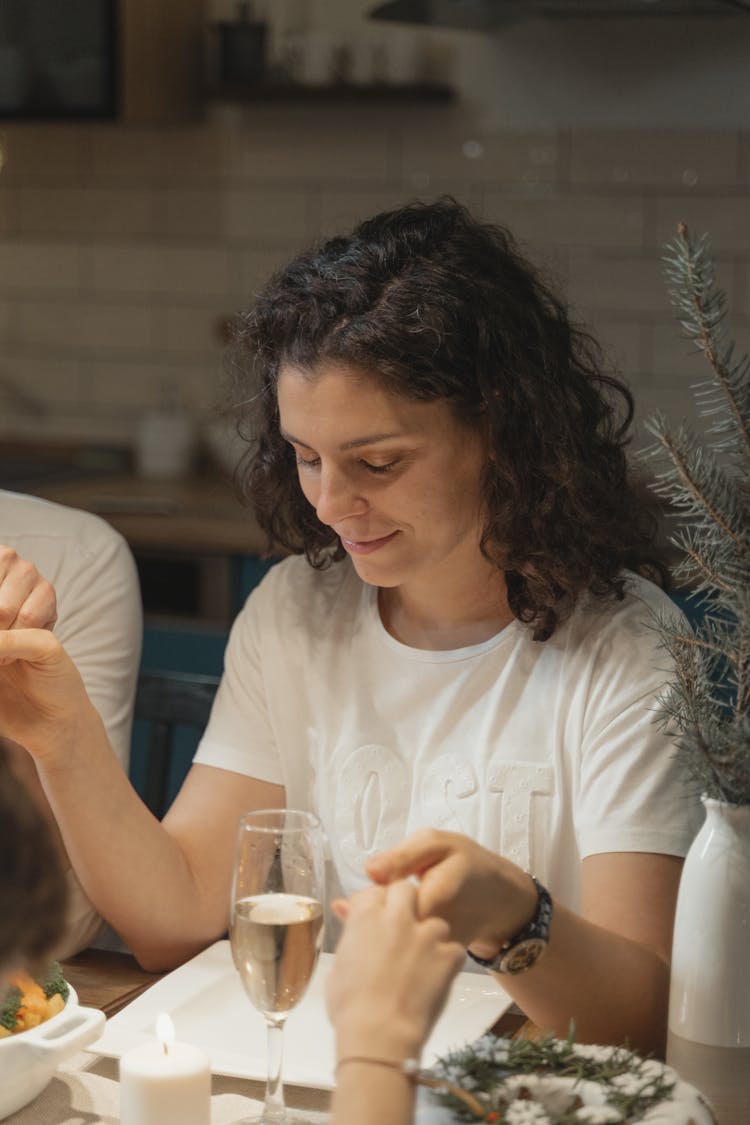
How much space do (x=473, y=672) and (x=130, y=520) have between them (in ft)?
6.09

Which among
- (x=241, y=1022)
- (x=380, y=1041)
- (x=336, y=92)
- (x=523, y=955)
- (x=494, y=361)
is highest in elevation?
(x=336, y=92)

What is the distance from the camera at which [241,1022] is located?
3.96ft

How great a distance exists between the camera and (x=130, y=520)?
3.28 metres

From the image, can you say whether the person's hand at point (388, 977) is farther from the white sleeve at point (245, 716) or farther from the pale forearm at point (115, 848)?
the white sleeve at point (245, 716)

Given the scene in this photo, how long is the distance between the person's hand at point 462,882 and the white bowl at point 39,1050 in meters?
0.26

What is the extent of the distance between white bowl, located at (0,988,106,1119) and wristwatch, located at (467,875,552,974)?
10.9 inches

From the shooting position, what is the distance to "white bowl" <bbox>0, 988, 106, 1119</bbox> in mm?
1004

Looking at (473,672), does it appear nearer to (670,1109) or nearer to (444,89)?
(670,1109)

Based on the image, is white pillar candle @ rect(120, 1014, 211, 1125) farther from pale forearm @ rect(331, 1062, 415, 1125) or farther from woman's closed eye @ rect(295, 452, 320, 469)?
woman's closed eye @ rect(295, 452, 320, 469)

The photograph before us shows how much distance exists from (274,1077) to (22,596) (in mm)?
563

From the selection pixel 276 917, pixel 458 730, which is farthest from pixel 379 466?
pixel 276 917

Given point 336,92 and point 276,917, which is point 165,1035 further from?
point 336,92

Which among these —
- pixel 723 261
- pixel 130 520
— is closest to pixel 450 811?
pixel 130 520

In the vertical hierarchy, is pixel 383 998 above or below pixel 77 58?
below
